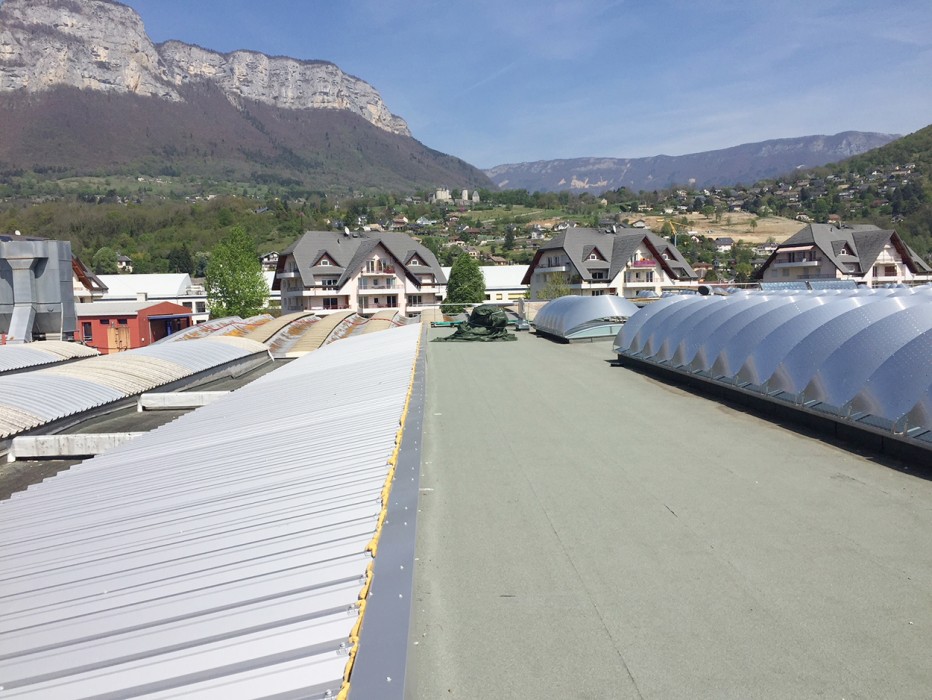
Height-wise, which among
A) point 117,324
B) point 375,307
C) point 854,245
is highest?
point 854,245

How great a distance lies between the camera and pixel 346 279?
74.4 metres

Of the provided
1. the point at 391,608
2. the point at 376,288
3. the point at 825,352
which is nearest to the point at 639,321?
the point at 825,352

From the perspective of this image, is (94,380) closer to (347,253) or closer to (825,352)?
(825,352)

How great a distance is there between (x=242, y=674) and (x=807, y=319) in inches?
484

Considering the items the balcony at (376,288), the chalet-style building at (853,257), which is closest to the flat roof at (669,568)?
the chalet-style building at (853,257)

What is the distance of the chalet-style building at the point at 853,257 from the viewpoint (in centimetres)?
6669

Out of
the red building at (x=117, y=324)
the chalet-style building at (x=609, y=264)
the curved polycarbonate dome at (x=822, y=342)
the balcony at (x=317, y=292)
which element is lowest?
the red building at (x=117, y=324)

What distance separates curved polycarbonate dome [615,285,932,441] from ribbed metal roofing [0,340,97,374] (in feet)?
69.9

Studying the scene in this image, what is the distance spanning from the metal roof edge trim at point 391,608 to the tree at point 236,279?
61.4m

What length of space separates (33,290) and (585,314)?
1168 inches

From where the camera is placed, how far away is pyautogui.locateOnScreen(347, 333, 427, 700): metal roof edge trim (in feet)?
8.70

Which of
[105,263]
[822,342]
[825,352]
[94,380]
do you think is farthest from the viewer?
[105,263]

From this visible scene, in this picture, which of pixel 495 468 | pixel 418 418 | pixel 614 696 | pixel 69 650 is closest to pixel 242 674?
pixel 69 650

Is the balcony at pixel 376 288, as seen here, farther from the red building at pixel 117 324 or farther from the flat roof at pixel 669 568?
the flat roof at pixel 669 568
